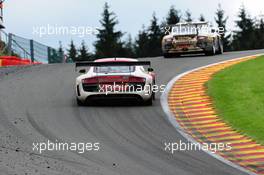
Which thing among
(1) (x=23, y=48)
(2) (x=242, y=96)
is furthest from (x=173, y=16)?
(2) (x=242, y=96)

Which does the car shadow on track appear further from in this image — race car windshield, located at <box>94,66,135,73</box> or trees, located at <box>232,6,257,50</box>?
trees, located at <box>232,6,257,50</box>

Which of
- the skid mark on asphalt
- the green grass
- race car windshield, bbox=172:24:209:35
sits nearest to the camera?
the skid mark on asphalt

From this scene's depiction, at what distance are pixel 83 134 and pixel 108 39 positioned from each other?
7725 cm

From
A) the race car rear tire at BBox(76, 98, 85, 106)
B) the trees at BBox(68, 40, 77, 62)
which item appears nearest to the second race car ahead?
the race car rear tire at BBox(76, 98, 85, 106)

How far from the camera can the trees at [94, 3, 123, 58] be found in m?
86.9

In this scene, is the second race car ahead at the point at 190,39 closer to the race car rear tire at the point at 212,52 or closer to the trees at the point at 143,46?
the race car rear tire at the point at 212,52

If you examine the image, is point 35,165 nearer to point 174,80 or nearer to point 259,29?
point 174,80

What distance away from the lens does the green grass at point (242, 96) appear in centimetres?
1347

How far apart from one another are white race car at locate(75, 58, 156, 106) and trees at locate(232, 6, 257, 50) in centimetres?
7318

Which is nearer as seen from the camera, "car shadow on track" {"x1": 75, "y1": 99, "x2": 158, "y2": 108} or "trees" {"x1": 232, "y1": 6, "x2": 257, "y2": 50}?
"car shadow on track" {"x1": 75, "y1": 99, "x2": 158, "y2": 108}

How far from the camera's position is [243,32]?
93562 mm

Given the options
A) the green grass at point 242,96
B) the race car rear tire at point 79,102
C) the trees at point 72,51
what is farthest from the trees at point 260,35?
the race car rear tire at point 79,102

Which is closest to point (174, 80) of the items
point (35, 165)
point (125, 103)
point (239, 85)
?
point (239, 85)

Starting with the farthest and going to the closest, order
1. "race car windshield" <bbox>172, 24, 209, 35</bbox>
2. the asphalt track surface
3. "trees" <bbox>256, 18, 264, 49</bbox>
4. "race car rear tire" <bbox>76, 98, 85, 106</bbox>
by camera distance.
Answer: "trees" <bbox>256, 18, 264, 49</bbox> → "race car windshield" <bbox>172, 24, 209, 35</bbox> → "race car rear tire" <bbox>76, 98, 85, 106</bbox> → the asphalt track surface
